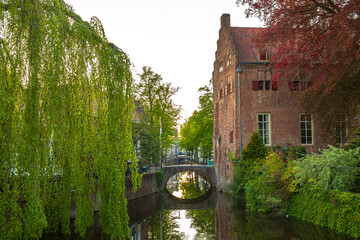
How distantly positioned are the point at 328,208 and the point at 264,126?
357 inches

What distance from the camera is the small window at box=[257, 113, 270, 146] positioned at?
19.6m

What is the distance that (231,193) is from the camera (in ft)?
66.6

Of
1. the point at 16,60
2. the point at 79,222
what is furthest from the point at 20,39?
the point at 79,222

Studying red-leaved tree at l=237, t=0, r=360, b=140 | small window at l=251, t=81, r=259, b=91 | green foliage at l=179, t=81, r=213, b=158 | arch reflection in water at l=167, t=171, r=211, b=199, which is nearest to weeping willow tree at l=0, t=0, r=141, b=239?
red-leaved tree at l=237, t=0, r=360, b=140

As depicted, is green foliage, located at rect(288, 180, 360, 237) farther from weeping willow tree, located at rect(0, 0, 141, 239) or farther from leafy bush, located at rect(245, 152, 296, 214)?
weeping willow tree, located at rect(0, 0, 141, 239)

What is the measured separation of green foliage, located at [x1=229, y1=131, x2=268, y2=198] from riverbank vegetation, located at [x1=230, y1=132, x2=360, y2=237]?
4.73 feet

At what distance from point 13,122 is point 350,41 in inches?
385

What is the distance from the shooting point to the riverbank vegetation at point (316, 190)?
10352 millimetres

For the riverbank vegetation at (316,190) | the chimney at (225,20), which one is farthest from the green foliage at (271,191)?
the chimney at (225,20)

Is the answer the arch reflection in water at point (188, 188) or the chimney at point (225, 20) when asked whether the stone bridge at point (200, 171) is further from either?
the chimney at point (225, 20)

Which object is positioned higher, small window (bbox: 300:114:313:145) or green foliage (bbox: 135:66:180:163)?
green foliage (bbox: 135:66:180:163)

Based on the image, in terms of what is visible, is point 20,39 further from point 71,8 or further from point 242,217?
point 242,217

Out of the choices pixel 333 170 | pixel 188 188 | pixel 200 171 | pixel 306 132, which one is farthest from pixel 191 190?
pixel 333 170

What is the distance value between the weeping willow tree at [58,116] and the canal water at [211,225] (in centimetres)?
215
